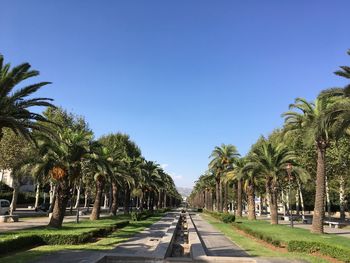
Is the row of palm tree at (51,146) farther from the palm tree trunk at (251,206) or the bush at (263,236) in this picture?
the palm tree trunk at (251,206)

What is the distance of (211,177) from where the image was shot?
75.6m

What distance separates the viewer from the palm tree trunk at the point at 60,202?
23016 millimetres

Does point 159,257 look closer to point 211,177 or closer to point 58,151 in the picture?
point 58,151

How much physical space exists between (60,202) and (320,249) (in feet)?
49.2

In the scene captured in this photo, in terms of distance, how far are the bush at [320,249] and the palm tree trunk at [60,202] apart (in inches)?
522

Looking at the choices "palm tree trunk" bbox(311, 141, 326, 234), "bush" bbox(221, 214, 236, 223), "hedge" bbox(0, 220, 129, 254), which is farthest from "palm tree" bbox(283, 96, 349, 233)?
"bush" bbox(221, 214, 236, 223)

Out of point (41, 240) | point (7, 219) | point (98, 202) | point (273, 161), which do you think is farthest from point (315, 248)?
point (7, 219)

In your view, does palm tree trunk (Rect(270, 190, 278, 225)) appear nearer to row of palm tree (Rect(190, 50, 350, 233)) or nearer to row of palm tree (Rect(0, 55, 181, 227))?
row of palm tree (Rect(190, 50, 350, 233))

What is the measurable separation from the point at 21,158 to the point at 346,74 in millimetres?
30564

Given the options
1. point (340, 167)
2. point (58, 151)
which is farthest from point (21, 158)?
point (340, 167)

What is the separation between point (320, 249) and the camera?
16875mm

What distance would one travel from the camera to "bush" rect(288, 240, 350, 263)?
1476 cm

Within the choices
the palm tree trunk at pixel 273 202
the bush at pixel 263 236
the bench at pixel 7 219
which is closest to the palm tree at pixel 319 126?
the bush at pixel 263 236

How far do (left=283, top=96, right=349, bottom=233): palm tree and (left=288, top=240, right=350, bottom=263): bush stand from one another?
585 centimetres
